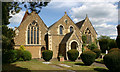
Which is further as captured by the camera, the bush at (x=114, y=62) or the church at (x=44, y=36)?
the church at (x=44, y=36)

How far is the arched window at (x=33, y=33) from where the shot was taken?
23041 mm

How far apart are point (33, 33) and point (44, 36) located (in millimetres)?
2466

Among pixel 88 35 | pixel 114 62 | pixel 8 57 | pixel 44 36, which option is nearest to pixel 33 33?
pixel 44 36

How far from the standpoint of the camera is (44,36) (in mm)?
23953

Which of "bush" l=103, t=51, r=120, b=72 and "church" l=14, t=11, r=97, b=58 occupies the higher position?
"church" l=14, t=11, r=97, b=58

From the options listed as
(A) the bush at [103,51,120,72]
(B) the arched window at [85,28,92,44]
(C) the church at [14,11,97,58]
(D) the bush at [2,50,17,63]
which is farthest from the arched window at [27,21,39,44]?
(A) the bush at [103,51,120,72]

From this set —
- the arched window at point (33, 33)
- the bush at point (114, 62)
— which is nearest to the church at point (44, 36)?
the arched window at point (33, 33)

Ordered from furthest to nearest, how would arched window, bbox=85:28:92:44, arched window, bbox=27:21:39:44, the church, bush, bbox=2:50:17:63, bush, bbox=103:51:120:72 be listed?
arched window, bbox=85:28:92:44 < arched window, bbox=27:21:39:44 < the church < bush, bbox=2:50:17:63 < bush, bbox=103:51:120:72

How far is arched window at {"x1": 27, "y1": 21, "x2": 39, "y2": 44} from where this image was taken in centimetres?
2304

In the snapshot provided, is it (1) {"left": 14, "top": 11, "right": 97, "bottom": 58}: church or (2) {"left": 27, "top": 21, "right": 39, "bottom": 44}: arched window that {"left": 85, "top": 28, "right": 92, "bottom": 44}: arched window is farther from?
(2) {"left": 27, "top": 21, "right": 39, "bottom": 44}: arched window

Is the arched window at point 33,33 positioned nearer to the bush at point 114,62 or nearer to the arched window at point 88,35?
the arched window at point 88,35

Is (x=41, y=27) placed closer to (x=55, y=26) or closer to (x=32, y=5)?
(x=55, y=26)

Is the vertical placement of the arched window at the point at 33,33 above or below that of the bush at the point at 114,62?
above

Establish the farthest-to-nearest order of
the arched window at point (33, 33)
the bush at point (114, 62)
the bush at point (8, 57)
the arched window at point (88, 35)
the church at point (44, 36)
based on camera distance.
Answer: the arched window at point (88, 35), the arched window at point (33, 33), the church at point (44, 36), the bush at point (8, 57), the bush at point (114, 62)
